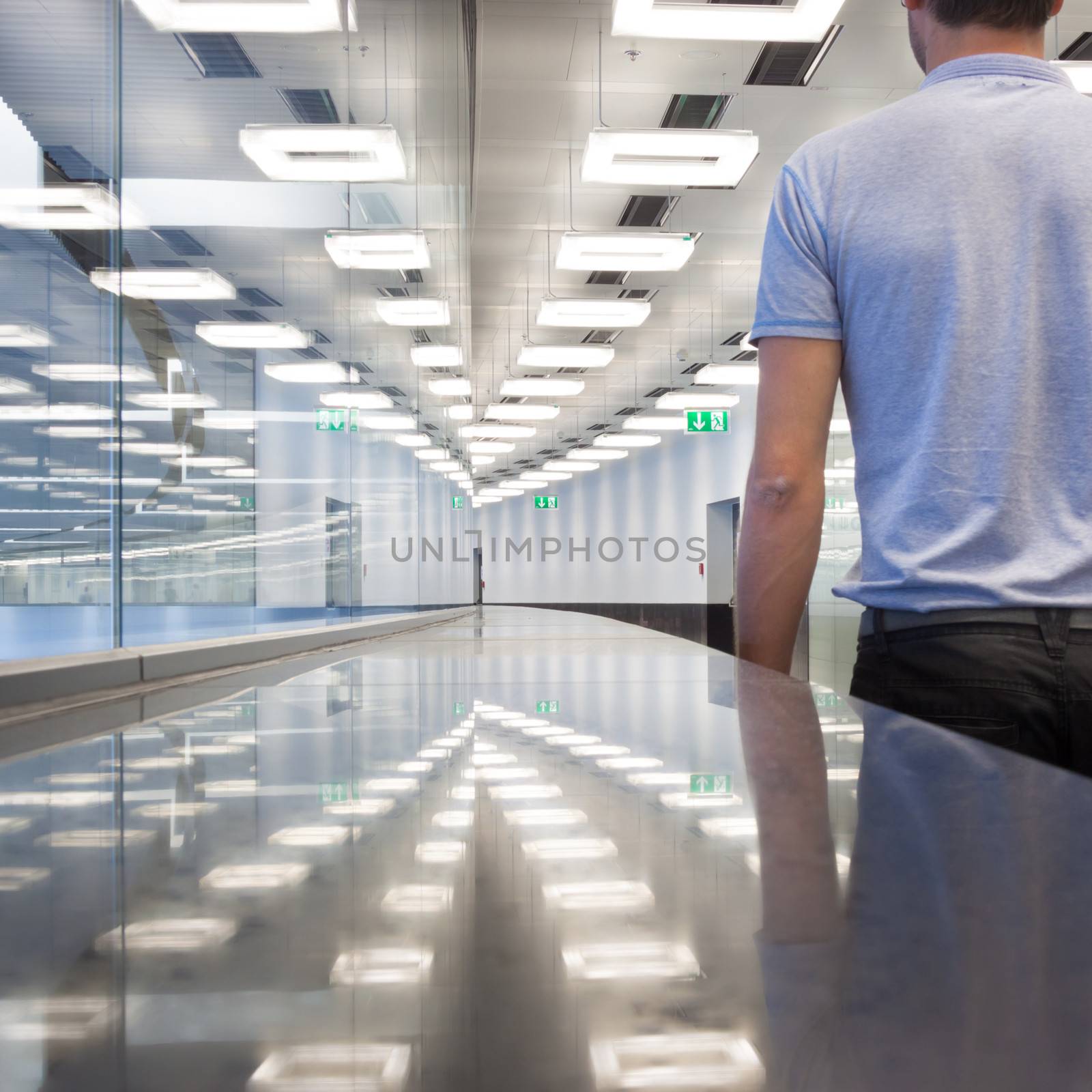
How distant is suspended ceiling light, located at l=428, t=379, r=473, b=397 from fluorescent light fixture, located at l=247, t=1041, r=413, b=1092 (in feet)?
36.9

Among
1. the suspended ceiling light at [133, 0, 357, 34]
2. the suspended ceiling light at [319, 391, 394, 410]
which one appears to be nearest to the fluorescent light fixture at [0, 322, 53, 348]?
the suspended ceiling light at [133, 0, 357, 34]

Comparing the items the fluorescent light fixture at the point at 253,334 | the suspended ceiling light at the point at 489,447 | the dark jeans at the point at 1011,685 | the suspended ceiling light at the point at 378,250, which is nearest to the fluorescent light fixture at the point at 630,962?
the dark jeans at the point at 1011,685

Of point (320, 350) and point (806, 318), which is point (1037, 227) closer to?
point (806, 318)

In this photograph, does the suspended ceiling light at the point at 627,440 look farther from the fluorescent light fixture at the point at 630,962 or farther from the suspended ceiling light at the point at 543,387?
the fluorescent light fixture at the point at 630,962

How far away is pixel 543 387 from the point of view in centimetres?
1619

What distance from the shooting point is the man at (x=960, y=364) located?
1084mm

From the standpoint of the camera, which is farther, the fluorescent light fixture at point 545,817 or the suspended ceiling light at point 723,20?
the suspended ceiling light at point 723,20

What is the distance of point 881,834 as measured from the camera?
0.44m

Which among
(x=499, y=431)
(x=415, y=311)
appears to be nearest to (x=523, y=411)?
(x=499, y=431)

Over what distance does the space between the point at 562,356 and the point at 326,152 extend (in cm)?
673

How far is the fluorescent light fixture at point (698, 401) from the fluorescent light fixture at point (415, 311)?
9877 mm

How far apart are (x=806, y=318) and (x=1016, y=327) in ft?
0.88

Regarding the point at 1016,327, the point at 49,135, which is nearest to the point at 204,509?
the point at 49,135

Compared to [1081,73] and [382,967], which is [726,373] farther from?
[382,967]
